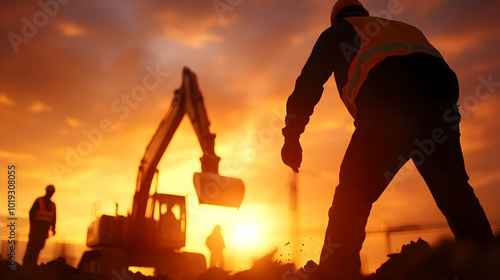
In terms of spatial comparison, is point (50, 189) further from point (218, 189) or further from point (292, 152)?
point (292, 152)

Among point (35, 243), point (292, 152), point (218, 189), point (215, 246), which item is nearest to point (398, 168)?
point (292, 152)

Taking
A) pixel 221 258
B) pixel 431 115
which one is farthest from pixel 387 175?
pixel 221 258

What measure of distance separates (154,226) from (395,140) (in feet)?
34.5

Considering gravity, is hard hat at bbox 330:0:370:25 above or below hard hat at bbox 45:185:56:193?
above

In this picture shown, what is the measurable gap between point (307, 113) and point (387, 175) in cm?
57

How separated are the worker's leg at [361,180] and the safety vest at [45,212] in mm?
7794

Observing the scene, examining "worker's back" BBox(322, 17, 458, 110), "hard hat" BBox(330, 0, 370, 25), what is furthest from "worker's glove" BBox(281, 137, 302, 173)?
"hard hat" BBox(330, 0, 370, 25)

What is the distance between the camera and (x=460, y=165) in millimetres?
2371

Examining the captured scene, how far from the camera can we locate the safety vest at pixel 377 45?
2.35 metres

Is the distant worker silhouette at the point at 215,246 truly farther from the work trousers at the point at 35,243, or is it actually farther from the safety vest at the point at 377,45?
the safety vest at the point at 377,45

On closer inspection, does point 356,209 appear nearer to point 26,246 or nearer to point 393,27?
point 393,27

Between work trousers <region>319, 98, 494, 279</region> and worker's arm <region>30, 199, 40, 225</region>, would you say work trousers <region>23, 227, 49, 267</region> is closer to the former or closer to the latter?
worker's arm <region>30, 199, 40, 225</region>

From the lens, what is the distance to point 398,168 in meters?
2.37

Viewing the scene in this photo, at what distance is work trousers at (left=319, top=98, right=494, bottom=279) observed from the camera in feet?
7.47
